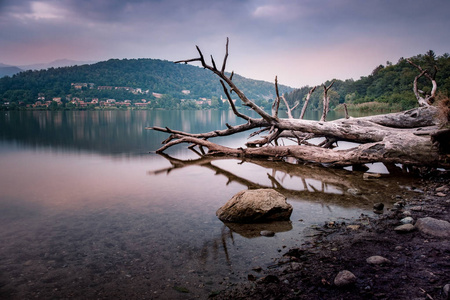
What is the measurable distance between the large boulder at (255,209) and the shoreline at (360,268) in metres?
0.79

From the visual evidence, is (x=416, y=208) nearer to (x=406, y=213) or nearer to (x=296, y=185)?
(x=406, y=213)

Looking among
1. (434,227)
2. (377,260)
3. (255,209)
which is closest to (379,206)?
(434,227)

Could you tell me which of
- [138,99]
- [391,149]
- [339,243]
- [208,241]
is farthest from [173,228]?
[138,99]

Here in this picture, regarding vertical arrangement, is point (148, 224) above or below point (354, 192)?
below

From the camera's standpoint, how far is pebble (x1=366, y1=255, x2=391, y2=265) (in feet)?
11.7

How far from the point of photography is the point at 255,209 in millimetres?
5477

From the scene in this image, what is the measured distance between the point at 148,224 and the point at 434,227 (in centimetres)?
451

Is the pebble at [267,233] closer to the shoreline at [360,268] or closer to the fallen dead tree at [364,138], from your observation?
the shoreline at [360,268]

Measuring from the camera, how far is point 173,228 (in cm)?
539

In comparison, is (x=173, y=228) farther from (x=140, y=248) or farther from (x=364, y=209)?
(x=364, y=209)

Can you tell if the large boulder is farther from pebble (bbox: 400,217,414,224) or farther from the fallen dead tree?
the fallen dead tree

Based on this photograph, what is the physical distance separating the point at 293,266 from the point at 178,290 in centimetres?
140

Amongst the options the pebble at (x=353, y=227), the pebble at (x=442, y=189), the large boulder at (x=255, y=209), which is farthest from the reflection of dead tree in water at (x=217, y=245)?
the pebble at (x=442, y=189)

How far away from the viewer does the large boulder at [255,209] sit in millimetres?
5484
